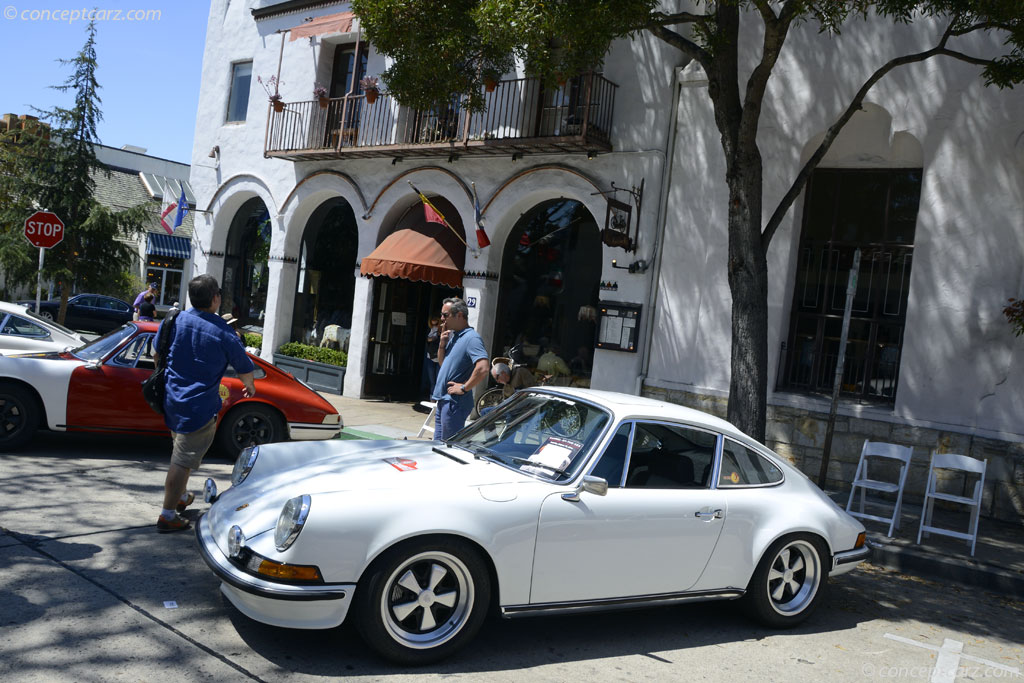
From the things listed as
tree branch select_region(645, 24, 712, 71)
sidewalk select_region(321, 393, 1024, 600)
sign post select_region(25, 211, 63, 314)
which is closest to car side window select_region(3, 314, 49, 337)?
sign post select_region(25, 211, 63, 314)

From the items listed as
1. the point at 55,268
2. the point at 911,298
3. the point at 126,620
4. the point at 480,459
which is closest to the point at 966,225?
the point at 911,298

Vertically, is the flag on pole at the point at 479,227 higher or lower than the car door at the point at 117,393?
higher

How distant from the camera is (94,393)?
A: 793 centimetres

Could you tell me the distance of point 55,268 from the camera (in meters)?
19.1

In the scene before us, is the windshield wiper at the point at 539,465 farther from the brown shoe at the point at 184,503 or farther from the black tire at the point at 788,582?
the brown shoe at the point at 184,503

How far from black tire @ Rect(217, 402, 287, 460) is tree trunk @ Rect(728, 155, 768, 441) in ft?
15.9

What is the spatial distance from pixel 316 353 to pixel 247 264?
3868 mm

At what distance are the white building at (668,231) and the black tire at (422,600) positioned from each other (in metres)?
7.64

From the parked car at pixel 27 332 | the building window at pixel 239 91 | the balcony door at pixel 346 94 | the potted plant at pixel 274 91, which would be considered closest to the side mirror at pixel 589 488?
the parked car at pixel 27 332

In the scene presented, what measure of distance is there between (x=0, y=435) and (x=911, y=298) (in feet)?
33.5

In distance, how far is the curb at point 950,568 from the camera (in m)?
7.12

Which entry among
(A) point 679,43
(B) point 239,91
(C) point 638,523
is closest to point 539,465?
(C) point 638,523

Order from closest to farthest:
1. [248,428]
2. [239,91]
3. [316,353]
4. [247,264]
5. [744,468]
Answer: [744,468]
[248,428]
[316,353]
[239,91]
[247,264]

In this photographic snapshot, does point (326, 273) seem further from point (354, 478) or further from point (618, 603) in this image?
point (618, 603)
